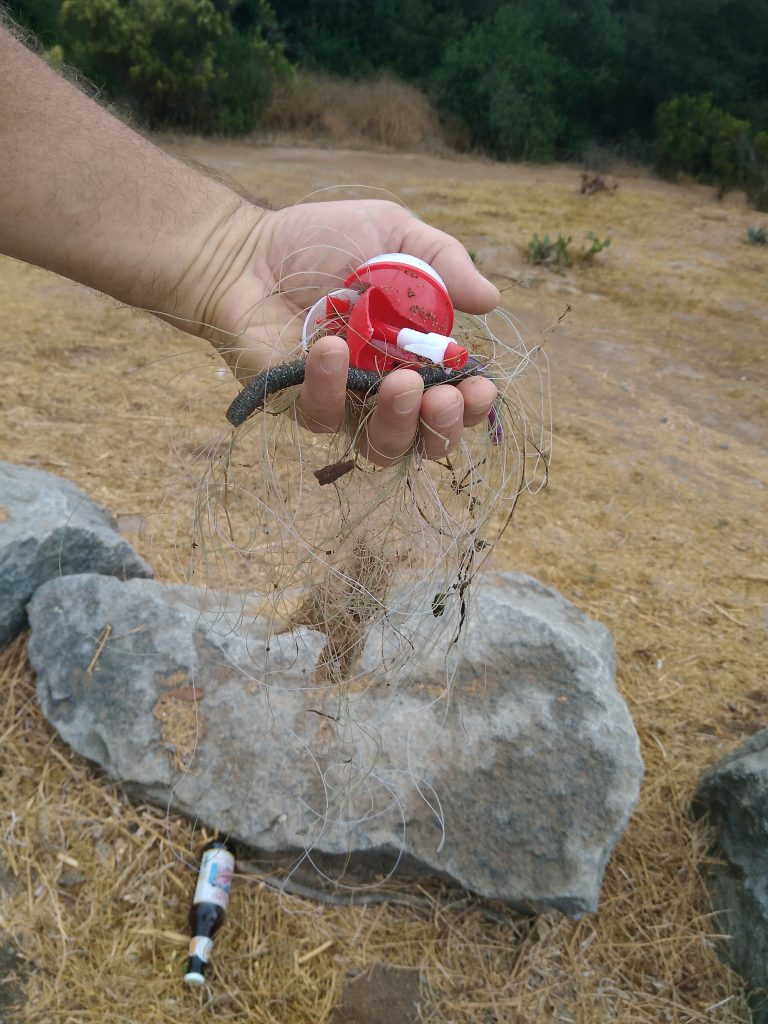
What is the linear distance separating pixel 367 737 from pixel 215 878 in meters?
0.49

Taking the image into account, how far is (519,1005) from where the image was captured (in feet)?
6.45

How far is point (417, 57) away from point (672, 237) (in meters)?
9.77

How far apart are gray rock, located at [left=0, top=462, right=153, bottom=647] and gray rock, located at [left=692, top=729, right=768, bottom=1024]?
5.88 feet

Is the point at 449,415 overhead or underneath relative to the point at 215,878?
overhead

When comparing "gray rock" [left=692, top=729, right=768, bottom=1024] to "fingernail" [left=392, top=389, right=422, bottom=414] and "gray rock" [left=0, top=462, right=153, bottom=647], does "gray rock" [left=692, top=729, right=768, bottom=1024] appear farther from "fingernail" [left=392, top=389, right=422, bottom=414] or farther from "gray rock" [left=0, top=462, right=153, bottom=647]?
"gray rock" [left=0, top=462, right=153, bottom=647]

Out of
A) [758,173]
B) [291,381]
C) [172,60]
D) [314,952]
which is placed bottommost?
[172,60]

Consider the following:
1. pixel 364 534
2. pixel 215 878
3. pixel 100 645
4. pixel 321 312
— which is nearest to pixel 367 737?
pixel 215 878

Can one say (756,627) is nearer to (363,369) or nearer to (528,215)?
(363,369)

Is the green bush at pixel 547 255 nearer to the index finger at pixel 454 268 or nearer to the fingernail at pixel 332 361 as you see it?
the index finger at pixel 454 268

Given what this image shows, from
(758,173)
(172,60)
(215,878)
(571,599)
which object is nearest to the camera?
(215,878)

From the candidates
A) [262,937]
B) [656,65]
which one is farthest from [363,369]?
[656,65]

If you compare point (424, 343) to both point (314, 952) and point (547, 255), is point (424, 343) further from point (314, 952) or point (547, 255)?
point (547, 255)

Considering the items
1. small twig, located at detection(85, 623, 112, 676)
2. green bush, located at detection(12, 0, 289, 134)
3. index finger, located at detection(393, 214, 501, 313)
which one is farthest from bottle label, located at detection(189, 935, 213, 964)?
green bush, located at detection(12, 0, 289, 134)

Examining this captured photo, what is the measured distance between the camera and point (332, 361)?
141cm
